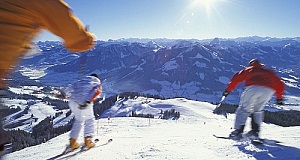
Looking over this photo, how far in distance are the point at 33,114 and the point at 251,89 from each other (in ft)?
442

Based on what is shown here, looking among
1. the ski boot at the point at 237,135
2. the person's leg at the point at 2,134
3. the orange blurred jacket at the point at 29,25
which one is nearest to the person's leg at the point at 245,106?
the ski boot at the point at 237,135

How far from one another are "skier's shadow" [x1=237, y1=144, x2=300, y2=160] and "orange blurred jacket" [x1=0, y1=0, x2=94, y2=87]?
4.72 metres

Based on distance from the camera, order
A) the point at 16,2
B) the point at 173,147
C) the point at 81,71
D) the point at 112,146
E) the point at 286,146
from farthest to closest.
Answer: the point at 112,146 → the point at 173,147 → the point at 286,146 → the point at 81,71 → the point at 16,2

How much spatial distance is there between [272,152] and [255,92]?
1875mm

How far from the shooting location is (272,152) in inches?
231

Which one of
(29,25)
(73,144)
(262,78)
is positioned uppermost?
(29,25)

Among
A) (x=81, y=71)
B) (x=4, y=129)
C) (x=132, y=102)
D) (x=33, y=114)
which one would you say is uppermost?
(x=81, y=71)

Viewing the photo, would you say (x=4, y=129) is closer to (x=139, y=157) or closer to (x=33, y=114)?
(x=139, y=157)

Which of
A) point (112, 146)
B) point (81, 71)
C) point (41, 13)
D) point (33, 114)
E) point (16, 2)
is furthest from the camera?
point (33, 114)

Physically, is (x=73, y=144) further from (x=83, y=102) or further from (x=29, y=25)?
(x=29, y=25)

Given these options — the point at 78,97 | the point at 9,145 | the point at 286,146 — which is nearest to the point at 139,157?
the point at 78,97

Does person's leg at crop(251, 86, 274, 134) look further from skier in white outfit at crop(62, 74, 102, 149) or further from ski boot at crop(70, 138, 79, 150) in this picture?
ski boot at crop(70, 138, 79, 150)

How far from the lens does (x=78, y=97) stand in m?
6.34

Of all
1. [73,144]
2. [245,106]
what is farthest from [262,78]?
[73,144]
